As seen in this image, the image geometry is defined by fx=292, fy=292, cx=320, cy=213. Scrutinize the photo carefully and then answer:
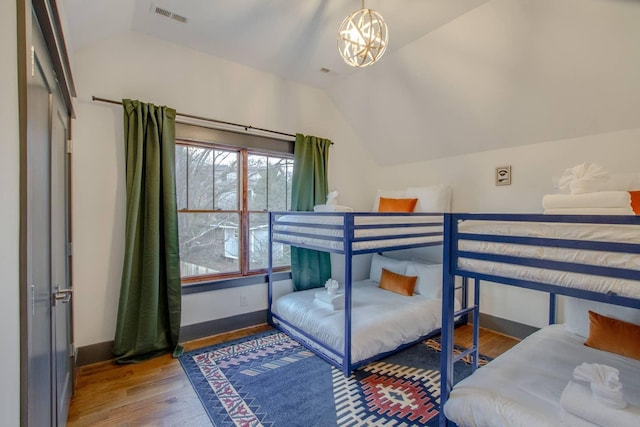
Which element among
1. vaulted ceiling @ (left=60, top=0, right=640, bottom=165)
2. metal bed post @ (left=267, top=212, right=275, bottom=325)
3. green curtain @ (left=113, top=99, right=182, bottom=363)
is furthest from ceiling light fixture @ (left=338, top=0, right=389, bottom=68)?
metal bed post @ (left=267, top=212, right=275, bottom=325)

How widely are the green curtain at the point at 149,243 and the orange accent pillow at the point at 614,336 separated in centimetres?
315

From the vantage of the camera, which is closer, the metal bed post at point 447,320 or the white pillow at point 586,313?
the metal bed post at point 447,320

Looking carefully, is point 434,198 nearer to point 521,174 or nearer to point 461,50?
point 521,174

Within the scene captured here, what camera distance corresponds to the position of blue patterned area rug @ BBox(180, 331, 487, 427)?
183 centimetres

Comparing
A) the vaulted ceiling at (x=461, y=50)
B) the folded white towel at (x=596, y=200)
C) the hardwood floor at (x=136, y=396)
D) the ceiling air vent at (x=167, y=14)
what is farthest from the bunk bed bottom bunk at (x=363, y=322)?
the ceiling air vent at (x=167, y=14)

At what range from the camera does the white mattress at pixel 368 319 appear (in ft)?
7.80

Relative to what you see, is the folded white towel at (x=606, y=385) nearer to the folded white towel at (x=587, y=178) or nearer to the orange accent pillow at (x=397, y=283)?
the folded white towel at (x=587, y=178)

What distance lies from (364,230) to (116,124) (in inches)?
91.2

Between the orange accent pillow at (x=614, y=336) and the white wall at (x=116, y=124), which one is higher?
the white wall at (x=116, y=124)

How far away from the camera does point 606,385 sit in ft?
3.86
